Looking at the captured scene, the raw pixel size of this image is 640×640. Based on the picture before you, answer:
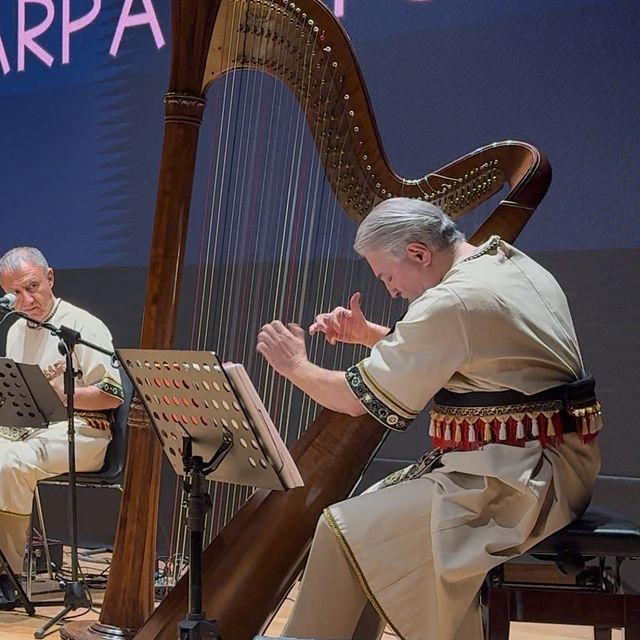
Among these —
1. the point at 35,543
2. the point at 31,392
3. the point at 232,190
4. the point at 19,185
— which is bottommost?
the point at 35,543

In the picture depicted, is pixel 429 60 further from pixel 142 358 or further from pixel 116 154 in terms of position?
pixel 142 358

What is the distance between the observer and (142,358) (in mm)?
2094

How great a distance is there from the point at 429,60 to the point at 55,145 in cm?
203

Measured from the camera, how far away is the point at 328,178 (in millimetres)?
2701

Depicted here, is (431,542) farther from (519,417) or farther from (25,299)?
(25,299)

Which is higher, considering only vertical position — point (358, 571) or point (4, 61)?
point (4, 61)

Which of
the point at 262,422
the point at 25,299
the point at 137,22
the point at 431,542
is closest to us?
the point at 262,422

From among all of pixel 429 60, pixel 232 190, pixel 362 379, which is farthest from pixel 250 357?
pixel 429 60

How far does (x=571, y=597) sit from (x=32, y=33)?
4275 millimetres

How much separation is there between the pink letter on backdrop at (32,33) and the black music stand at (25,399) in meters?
2.46

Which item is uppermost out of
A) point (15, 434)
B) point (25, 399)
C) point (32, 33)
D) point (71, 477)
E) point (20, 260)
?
point (32, 33)

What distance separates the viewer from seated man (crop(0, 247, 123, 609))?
371 cm

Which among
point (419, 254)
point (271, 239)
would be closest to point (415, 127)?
point (271, 239)

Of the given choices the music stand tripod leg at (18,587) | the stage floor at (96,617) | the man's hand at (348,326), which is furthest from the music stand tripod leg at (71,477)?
the man's hand at (348,326)
